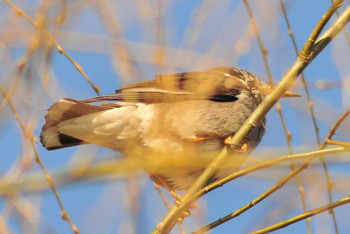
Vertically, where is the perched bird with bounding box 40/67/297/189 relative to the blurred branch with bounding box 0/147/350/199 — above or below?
above

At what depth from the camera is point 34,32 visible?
2.94 m

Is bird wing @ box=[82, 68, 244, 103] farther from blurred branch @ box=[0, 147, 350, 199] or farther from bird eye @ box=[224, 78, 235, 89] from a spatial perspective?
blurred branch @ box=[0, 147, 350, 199]

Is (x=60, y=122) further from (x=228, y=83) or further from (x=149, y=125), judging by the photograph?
(x=228, y=83)

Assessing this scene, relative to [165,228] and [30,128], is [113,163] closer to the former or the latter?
[30,128]

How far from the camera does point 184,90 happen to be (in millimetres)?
4055

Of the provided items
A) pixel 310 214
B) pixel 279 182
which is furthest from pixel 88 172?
pixel 310 214

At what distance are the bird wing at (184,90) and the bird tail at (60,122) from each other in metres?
0.20

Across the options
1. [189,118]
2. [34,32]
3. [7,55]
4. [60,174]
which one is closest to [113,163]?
[60,174]

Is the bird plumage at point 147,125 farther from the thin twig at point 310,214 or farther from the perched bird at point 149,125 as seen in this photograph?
the thin twig at point 310,214

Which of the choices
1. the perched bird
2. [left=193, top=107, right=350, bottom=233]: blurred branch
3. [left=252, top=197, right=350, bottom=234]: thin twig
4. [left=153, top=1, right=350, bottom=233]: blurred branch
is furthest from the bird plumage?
[left=252, top=197, right=350, bottom=234]: thin twig

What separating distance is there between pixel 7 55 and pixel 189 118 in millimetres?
1878

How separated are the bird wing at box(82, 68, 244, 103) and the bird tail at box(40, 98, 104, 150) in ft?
0.64

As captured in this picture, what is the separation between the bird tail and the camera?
4328 mm

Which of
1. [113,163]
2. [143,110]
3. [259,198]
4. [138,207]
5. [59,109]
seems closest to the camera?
[113,163]
